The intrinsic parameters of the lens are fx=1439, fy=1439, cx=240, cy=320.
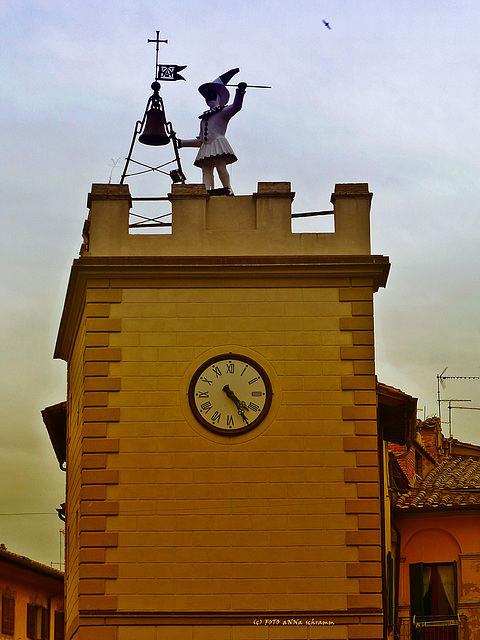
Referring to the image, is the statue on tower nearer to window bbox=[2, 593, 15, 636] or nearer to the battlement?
the battlement

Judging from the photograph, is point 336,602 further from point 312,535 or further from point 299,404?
point 299,404

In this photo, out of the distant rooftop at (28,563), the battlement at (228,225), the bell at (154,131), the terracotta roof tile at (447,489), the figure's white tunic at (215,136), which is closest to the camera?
the battlement at (228,225)

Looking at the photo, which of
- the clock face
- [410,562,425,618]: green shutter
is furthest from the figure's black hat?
[410,562,425,618]: green shutter

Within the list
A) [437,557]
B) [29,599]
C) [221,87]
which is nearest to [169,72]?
[221,87]

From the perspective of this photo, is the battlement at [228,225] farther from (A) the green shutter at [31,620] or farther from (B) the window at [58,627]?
(B) the window at [58,627]

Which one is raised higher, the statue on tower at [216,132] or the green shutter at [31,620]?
the statue on tower at [216,132]

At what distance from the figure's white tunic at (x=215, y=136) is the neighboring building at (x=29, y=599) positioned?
1498cm

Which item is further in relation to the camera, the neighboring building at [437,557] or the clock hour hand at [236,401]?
the neighboring building at [437,557]

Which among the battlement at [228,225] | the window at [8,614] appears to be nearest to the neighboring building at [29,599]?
the window at [8,614]

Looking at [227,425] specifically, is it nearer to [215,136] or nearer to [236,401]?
[236,401]

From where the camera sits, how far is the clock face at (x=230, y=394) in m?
21.5

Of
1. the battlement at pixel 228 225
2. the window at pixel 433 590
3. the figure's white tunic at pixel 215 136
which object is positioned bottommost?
the window at pixel 433 590

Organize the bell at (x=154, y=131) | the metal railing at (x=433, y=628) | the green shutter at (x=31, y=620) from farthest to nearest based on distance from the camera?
the green shutter at (x=31, y=620)
the metal railing at (x=433, y=628)
the bell at (x=154, y=131)

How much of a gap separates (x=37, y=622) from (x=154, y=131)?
18.8m
